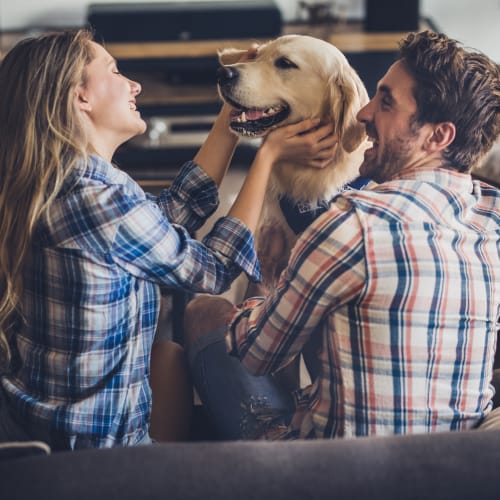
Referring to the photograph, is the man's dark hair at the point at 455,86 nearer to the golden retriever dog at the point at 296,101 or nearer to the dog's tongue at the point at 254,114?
the golden retriever dog at the point at 296,101

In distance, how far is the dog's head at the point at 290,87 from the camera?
1.08 meters

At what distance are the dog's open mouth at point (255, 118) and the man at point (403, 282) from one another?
0.14m

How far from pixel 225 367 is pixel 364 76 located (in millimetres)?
464

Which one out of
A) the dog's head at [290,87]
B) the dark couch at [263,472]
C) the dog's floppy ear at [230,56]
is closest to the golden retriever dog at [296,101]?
the dog's head at [290,87]

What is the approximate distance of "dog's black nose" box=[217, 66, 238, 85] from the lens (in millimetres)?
1094

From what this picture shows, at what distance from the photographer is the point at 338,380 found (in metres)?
0.91

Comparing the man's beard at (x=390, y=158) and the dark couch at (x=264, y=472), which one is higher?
the man's beard at (x=390, y=158)

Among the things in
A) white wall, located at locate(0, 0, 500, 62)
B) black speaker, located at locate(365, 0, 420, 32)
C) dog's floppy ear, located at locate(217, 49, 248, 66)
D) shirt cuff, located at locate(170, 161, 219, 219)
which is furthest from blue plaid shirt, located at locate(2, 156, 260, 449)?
white wall, located at locate(0, 0, 500, 62)

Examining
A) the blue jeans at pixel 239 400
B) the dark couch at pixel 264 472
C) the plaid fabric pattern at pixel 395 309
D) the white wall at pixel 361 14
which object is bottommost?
the white wall at pixel 361 14

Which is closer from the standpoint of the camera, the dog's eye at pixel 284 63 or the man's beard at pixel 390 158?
the man's beard at pixel 390 158

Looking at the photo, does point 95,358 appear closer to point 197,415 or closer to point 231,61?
point 197,415

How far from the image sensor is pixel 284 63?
1109mm

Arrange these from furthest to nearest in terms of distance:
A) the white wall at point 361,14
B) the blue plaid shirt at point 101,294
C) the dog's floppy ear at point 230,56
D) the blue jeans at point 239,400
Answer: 1. the white wall at point 361,14
2. the dog's floppy ear at point 230,56
3. the blue jeans at point 239,400
4. the blue plaid shirt at point 101,294

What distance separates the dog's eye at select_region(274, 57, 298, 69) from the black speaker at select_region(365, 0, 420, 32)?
10.6 ft
